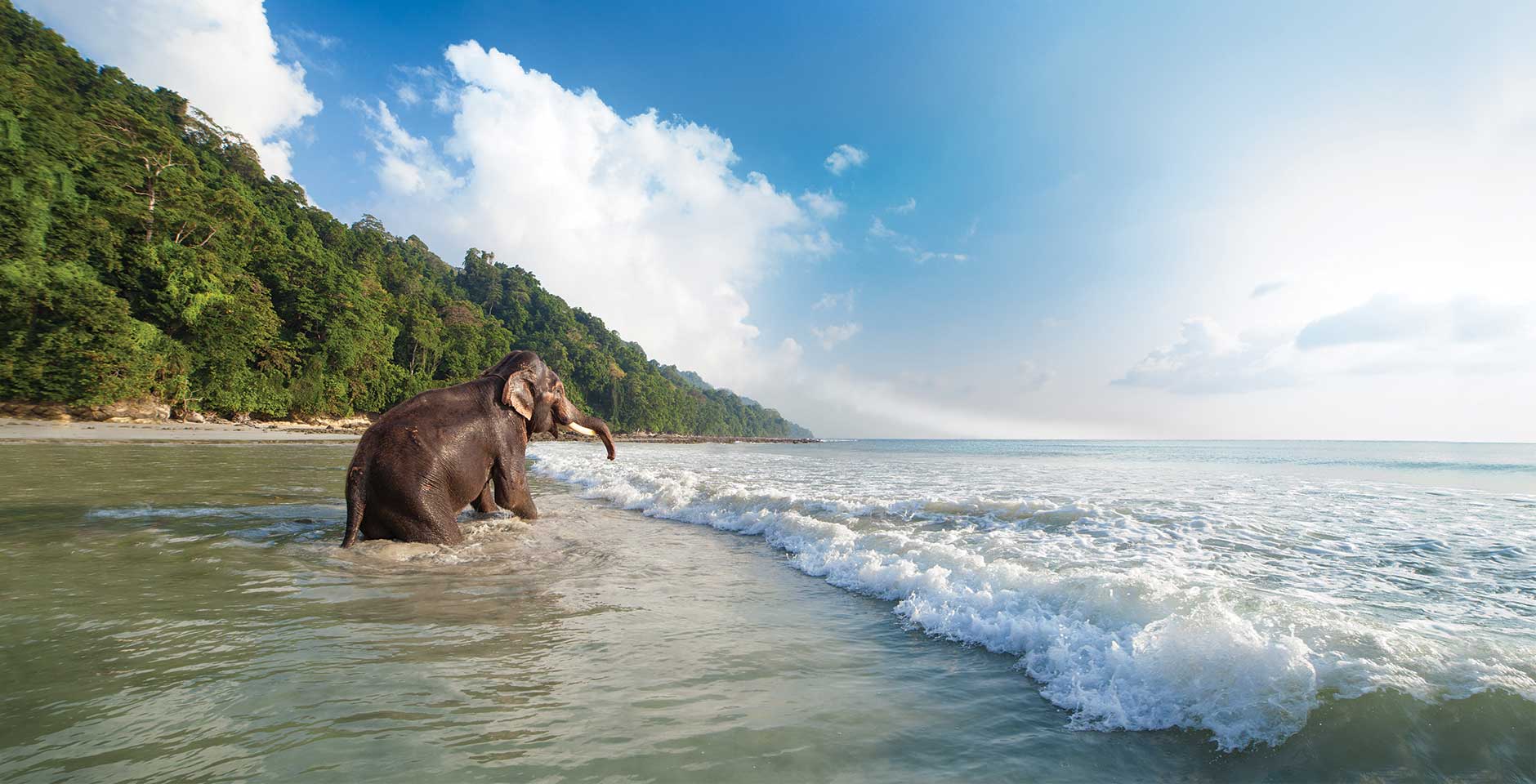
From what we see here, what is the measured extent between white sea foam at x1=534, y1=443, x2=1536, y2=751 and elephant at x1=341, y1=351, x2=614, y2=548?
3.67 meters

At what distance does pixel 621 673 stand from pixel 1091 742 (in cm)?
238

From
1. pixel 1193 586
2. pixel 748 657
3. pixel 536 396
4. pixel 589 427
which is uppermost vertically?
pixel 536 396

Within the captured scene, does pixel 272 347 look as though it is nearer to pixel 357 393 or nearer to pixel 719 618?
pixel 357 393

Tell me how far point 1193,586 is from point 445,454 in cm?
703

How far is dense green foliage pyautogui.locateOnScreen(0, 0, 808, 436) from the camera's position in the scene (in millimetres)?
29203

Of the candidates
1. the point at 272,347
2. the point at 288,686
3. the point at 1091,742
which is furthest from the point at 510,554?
the point at 272,347

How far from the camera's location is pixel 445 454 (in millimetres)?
6117

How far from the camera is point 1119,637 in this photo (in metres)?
3.79

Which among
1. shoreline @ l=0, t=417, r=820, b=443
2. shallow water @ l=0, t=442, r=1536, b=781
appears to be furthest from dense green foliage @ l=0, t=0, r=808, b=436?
shallow water @ l=0, t=442, r=1536, b=781

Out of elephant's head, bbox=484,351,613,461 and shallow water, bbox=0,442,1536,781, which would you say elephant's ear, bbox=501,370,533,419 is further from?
shallow water, bbox=0,442,1536,781

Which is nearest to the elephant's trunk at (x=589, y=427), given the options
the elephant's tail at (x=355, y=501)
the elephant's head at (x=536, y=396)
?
the elephant's head at (x=536, y=396)

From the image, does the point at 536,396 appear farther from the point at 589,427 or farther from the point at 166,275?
the point at 166,275

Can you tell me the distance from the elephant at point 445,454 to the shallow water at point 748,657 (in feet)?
1.53

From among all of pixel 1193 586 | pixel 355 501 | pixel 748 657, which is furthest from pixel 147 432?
pixel 1193 586
